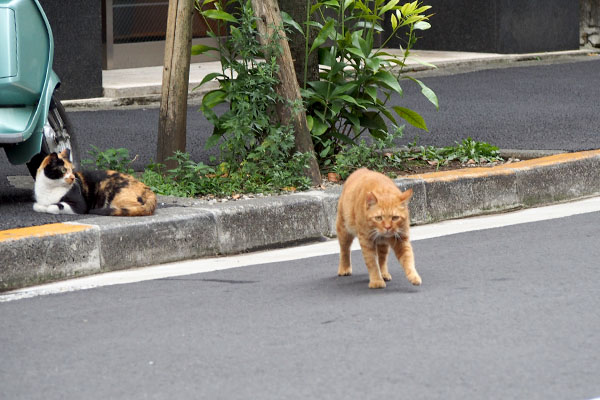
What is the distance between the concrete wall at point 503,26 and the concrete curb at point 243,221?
8.57 m

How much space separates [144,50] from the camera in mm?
14484

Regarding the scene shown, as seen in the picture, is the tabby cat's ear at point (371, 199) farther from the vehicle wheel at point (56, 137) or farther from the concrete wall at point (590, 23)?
the concrete wall at point (590, 23)

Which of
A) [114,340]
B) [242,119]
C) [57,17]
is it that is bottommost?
[114,340]

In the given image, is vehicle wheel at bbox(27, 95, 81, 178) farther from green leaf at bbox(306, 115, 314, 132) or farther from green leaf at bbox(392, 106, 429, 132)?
green leaf at bbox(392, 106, 429, 132)

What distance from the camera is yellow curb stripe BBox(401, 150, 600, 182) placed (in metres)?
7.17

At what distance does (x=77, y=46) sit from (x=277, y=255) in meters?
6.54

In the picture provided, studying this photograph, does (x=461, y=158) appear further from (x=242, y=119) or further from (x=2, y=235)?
(x=2, y=235)

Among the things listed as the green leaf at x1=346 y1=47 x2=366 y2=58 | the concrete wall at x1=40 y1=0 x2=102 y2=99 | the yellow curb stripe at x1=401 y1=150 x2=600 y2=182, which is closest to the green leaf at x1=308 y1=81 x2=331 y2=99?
the green leaf at x1=346 y1=47 x2=366 y2=58

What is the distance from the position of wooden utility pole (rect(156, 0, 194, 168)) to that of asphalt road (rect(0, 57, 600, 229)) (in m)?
0.85

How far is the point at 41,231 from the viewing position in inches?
222

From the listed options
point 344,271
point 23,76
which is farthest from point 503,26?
point 344,271

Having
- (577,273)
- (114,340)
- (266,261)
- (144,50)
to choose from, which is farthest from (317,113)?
(144,50)

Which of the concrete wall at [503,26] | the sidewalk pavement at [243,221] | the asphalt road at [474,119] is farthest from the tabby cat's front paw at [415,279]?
the concrete wall at [503,26]

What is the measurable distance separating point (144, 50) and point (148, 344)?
34.3 ft
